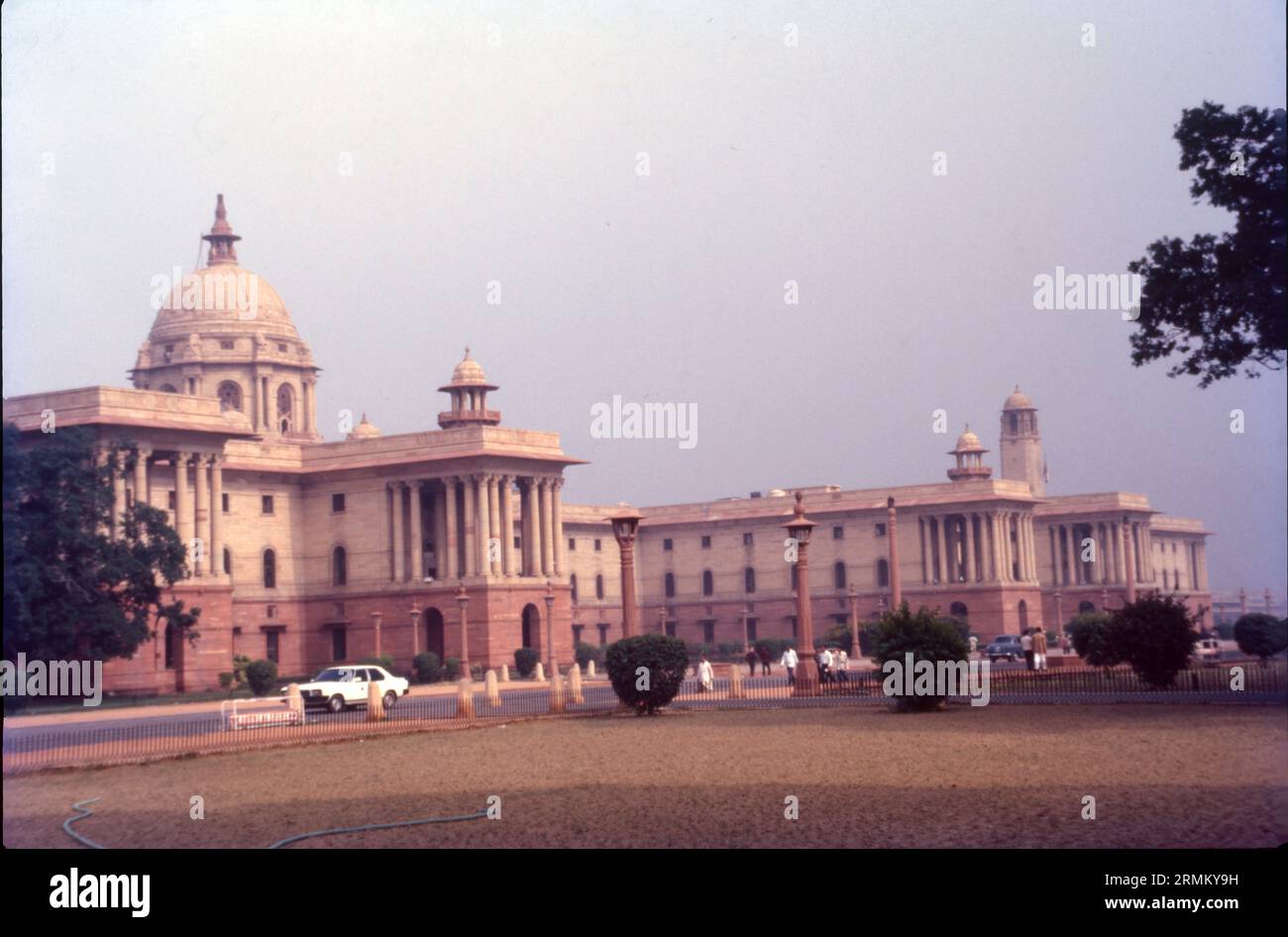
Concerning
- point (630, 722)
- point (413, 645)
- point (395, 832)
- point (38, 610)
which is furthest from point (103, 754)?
point (413, 645)

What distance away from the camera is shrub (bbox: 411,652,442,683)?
6450 centimetres

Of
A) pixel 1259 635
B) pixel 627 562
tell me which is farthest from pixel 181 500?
pixel 1259 635

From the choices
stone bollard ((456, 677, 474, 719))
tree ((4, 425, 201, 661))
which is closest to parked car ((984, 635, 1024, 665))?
stone bollard ((456, 677, 474, 719))

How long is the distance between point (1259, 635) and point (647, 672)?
23.8 metres

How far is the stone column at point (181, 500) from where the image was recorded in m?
63.6

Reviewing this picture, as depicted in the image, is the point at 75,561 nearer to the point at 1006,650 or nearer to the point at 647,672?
the point at 647,672

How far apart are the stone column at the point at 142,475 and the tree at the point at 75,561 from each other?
32.5 ft
